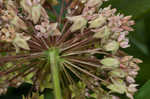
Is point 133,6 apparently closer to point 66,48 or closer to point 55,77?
point 66,48

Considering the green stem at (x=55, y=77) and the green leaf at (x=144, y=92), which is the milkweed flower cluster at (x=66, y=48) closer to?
the green stem at (x=55, y=77)

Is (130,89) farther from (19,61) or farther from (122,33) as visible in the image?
(19,61)

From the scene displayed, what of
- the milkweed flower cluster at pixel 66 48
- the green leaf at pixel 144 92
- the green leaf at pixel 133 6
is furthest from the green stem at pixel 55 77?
the green leaf at pixel 133 6

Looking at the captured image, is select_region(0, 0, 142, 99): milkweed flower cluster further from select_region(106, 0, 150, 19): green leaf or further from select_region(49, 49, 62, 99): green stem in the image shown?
select_region(106, 0, 150, 19): green leaf

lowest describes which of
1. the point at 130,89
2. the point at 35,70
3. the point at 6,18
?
the point at 130,89

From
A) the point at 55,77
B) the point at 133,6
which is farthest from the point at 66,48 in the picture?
the point at 133,6

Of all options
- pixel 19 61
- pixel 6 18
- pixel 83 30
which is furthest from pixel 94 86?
pixel 6 18

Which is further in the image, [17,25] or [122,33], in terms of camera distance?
[122,33]
